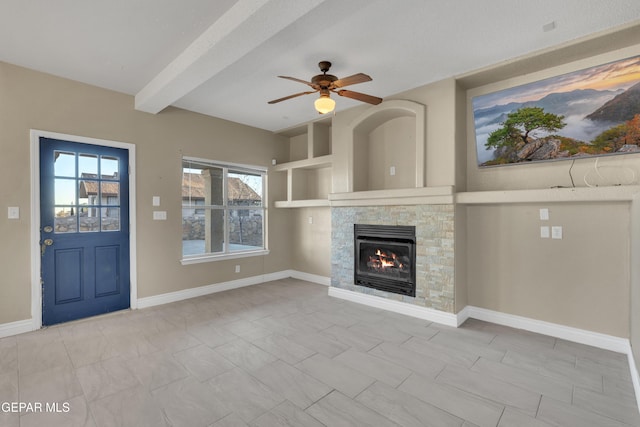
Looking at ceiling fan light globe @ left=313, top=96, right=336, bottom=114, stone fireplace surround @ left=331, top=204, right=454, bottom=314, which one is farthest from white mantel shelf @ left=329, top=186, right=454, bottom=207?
ceiling fan light globe @ left=313, top=96, right=336, bottom=114

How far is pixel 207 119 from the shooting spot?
488 cm

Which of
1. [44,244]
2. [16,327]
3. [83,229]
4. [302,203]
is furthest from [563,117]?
[16,327]

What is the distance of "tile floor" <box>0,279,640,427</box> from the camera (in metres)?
1.97

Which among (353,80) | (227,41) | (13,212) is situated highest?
(227,41)

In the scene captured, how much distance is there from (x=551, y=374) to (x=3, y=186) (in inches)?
220

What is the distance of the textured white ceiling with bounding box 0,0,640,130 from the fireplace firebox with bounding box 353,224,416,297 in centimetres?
194

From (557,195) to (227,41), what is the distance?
3.38 m

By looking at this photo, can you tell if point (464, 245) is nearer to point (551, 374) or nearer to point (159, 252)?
point (551, 374)

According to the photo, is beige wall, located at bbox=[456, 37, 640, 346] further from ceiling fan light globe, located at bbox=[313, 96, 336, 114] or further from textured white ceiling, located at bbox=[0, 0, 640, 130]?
ceiling fan light globe, located at bbox=[313, 96, 336, 114]

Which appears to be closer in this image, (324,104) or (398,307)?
(324,104)

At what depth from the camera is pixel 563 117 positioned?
307 cm

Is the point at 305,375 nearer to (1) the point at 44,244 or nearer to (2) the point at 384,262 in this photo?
(2) the point at 384,262

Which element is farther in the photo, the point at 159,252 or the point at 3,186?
the point at 159,252

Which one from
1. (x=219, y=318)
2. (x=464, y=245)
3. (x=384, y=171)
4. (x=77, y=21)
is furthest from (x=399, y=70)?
(x=219, y=318)
